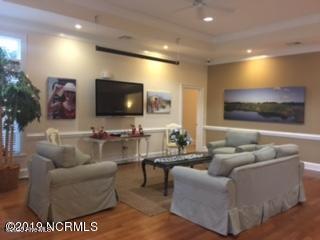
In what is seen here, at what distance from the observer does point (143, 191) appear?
4852 mm

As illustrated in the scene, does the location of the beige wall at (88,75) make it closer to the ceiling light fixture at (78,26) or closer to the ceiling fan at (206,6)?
the ceiling light fixture at (78,26)

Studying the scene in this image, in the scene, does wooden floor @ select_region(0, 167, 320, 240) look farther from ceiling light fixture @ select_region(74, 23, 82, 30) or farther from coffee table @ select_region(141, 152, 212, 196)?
ceiling light fixture @ select_region(74, 23, 82, 30)

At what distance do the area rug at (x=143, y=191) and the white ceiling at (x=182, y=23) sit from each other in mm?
2974

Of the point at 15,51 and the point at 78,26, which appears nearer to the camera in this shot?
the point at 15,51

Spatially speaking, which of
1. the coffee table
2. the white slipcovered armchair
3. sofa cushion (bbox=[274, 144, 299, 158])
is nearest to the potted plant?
the white slipcovered armchair

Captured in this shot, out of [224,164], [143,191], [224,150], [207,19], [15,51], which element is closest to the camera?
[224,164]

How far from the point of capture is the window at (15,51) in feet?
17.5

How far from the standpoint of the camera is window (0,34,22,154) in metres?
5.34

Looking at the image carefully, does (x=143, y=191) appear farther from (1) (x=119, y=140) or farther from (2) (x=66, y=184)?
(1) (x=119, y=140)

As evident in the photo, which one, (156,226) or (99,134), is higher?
(99,134)

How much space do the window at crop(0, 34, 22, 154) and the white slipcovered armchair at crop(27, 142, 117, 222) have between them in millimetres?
1807

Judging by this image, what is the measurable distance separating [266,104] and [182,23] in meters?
3.12

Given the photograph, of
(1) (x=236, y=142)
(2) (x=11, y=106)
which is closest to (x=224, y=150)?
(1) (x=236, y=142)

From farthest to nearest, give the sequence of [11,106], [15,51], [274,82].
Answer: [274,82] → [15,51] → [11,106]
